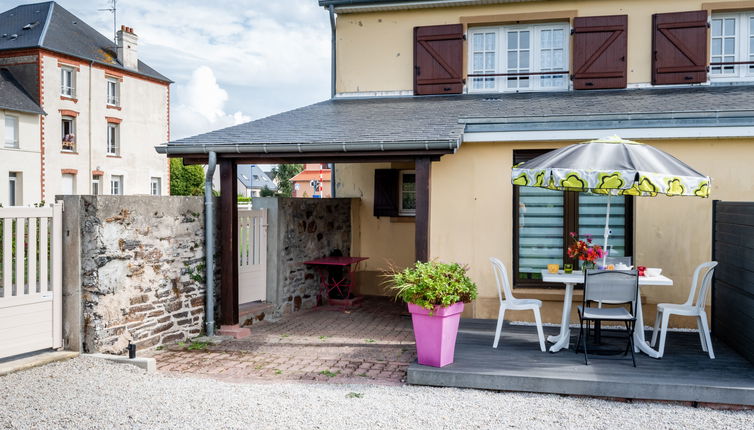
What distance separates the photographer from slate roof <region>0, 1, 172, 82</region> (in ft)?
95.6

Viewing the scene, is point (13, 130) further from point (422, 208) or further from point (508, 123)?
point (508, 123)

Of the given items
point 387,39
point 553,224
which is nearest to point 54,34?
point 387,39

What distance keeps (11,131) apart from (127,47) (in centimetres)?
867

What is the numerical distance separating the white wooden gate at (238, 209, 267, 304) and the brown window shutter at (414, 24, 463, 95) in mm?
3872

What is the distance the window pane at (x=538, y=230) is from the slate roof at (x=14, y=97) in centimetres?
2575

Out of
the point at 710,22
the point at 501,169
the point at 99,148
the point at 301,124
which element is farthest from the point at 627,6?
the point at 99,148

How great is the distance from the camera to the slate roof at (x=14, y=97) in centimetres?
2642

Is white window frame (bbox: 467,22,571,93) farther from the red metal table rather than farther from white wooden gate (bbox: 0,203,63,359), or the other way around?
white wooden gate (bbox: 0,203,63,359)

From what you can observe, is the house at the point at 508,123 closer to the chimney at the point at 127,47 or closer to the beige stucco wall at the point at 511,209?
the beige stucco wall at the point at 511,209

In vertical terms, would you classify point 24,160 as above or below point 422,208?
above

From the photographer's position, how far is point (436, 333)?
5.63m

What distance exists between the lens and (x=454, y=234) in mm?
8234

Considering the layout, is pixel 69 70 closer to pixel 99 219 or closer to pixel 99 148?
pixel 99 148

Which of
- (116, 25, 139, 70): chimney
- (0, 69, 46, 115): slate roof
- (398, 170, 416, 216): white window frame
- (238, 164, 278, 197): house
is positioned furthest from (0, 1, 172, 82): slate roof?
(238, 164, 278, 197): house
